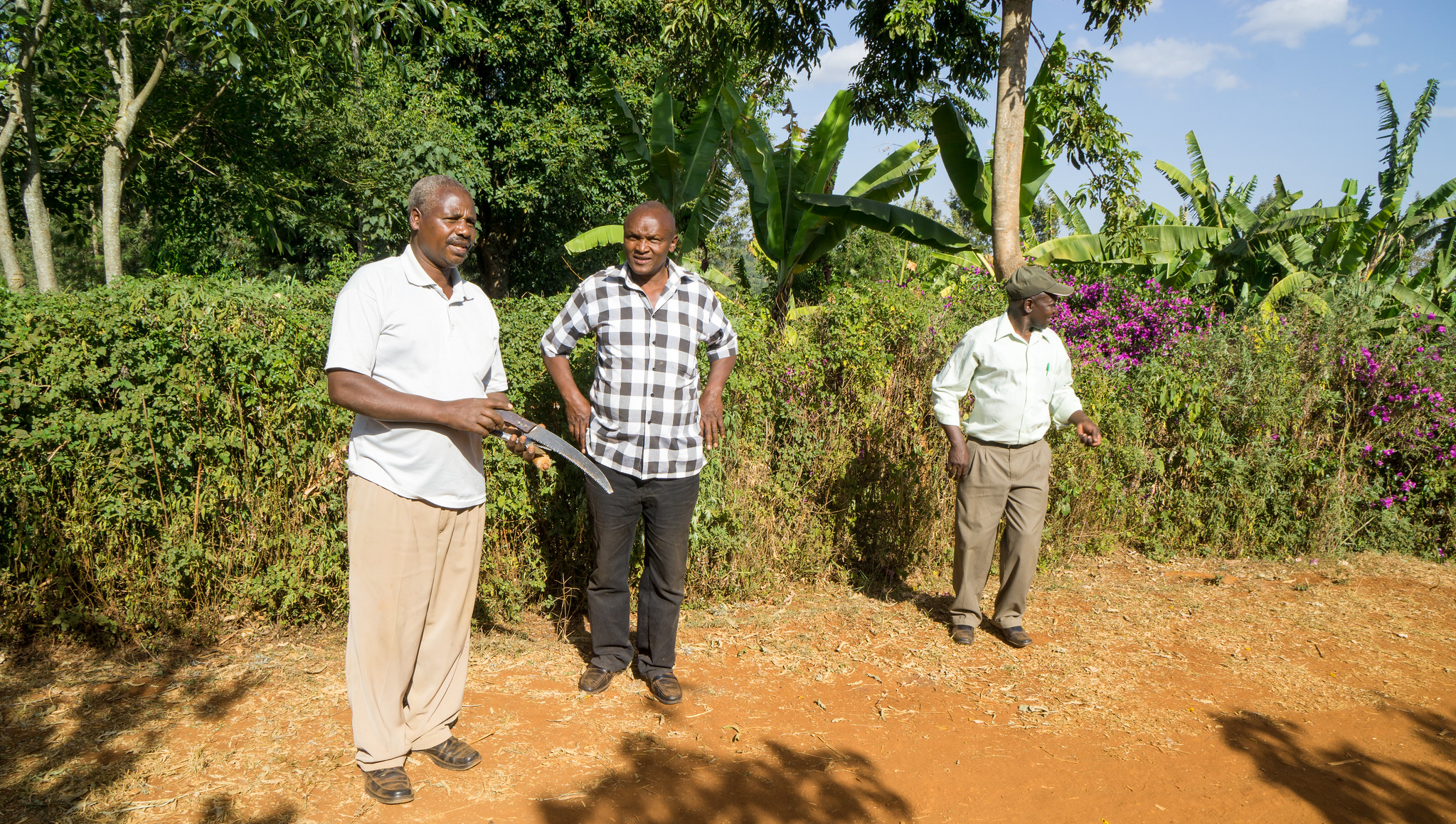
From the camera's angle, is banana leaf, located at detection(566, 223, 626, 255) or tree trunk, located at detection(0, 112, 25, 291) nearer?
tree trunk, located at detection(0, 112, 25, 291)

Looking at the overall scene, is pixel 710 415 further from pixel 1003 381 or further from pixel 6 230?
pixel 6 230

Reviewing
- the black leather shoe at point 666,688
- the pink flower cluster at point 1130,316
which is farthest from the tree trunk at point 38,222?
the pink flower cluster at point 1130,316

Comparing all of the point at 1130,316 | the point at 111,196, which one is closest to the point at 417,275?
the point at 1130,316

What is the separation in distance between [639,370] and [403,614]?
1339 millimetres

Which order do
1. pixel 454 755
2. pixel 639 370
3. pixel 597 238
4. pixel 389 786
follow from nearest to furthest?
pixel 389 786 < pixel 454 755 < pixel 639 370 < pixel 597 238

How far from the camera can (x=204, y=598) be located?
4230 millimetres

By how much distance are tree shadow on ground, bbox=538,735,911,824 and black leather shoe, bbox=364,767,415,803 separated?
476 mm

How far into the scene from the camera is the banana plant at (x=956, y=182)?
30.4 ft

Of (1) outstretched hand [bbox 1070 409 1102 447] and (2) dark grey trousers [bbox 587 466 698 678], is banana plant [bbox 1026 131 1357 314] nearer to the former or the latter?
(1) outstretched hand [bbox 1070 409 1102 447]

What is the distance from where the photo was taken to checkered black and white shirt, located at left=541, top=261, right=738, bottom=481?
145 inches

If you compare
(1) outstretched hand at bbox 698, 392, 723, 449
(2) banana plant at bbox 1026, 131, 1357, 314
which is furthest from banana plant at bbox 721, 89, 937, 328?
(1) outstretched hand at bbox 698, 392, 723, 449

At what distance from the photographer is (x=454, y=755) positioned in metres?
3.26

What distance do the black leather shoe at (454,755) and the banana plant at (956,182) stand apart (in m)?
7.39

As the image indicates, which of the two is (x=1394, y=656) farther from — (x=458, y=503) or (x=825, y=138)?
(x=825, y=138)
